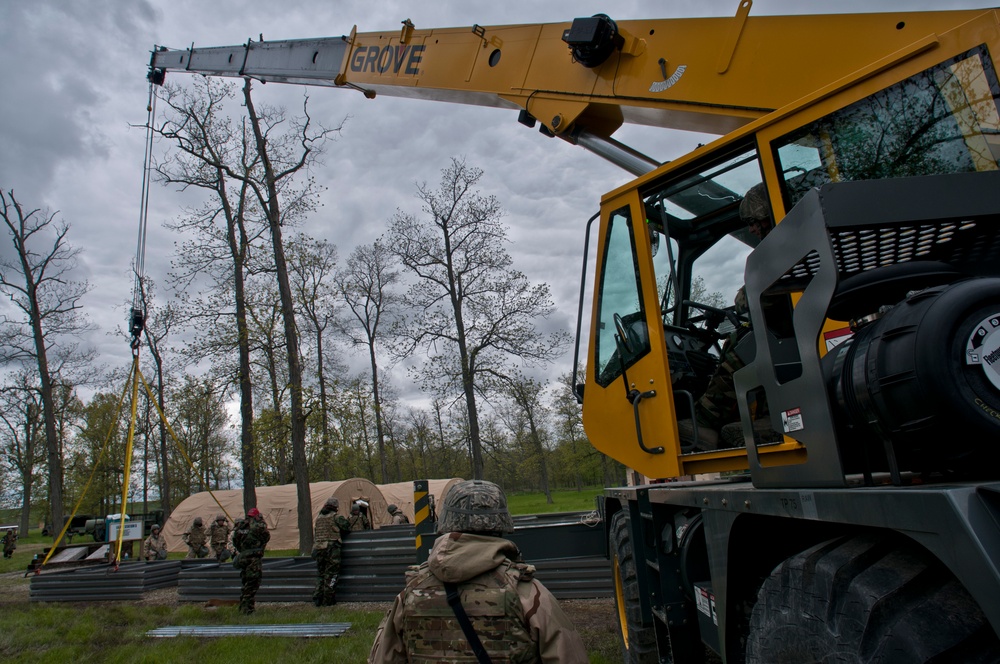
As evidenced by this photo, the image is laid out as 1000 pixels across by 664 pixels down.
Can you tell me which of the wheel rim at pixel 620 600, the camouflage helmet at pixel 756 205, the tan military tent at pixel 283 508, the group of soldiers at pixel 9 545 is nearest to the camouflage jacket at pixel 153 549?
the tan military tent at pixel 283 508

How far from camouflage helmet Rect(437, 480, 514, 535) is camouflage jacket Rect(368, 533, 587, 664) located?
9 cm

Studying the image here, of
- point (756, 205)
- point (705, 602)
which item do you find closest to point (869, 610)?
point (705, 602)

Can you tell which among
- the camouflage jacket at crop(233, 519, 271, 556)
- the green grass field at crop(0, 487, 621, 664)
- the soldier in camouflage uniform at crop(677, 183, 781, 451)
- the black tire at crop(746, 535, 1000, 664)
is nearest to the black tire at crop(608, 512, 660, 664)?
the soldier in camouflage uniform at crop(677, 183, 781, 451)

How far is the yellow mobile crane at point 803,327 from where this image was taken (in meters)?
1.60

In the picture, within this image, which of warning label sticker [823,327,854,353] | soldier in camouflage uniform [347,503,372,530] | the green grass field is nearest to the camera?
warning label sticker [823,327,854,353]

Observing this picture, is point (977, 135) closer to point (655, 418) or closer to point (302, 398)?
point (655, 418)

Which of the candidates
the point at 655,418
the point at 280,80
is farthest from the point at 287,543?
the point at 655,418

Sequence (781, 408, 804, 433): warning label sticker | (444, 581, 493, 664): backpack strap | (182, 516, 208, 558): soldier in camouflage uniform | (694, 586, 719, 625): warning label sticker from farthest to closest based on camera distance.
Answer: (182, 516, 208, 558): soldier in camouflage uniform, (694, 586, 719, 625): warning label sticker, (444, 581, 493, 664): backpack strap, (781, 408, 804, 433): warning label sticker

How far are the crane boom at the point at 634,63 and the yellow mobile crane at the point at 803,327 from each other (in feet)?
0.06

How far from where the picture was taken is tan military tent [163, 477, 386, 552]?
76.7 ft

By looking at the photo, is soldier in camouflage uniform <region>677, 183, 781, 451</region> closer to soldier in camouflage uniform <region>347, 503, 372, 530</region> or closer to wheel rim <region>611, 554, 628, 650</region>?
wheel rim <region>611, 554, 628, 650</region>

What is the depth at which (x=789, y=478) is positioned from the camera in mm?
2215

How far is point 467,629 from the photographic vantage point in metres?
2.65

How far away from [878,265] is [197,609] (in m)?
11.8
